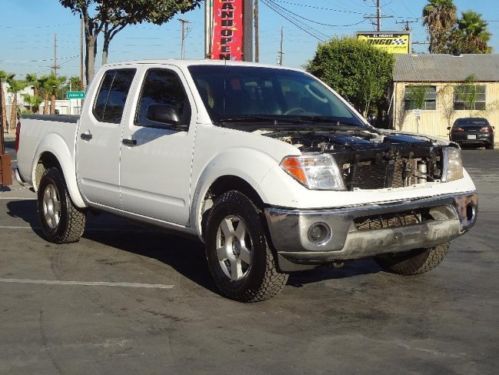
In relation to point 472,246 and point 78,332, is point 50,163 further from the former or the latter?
point 472,246

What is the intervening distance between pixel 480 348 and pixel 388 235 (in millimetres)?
1079

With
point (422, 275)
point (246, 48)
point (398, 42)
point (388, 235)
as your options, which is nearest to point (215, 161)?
point (388, 235)

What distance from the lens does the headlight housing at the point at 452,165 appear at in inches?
224

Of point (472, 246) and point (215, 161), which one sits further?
point (472, 246)

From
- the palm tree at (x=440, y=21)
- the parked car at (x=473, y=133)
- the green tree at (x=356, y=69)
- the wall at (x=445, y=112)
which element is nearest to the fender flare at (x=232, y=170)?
the parked car at (x=473, y=133)

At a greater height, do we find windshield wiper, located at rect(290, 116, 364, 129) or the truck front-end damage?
windshield wiper, located at rect(290, 116, 364, 129)

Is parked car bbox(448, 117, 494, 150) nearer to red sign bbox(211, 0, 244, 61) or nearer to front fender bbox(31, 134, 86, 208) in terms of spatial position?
red sign bbox(211, 0, 244, 61)

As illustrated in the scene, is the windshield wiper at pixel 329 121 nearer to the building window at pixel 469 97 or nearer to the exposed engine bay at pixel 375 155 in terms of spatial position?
the exposed engine bay at pixel 375 155

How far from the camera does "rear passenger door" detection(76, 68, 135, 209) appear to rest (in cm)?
684

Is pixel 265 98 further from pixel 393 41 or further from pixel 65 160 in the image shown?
pixel 393 41

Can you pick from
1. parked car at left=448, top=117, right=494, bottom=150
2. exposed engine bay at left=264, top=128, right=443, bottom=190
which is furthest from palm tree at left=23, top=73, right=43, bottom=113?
exposed engine bay at left=264, top=128, right=443, bottom=190

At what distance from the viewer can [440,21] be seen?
58781mm

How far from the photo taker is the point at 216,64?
6512 mm

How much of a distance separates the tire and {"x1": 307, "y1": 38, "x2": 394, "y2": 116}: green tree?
35782 millimetres
